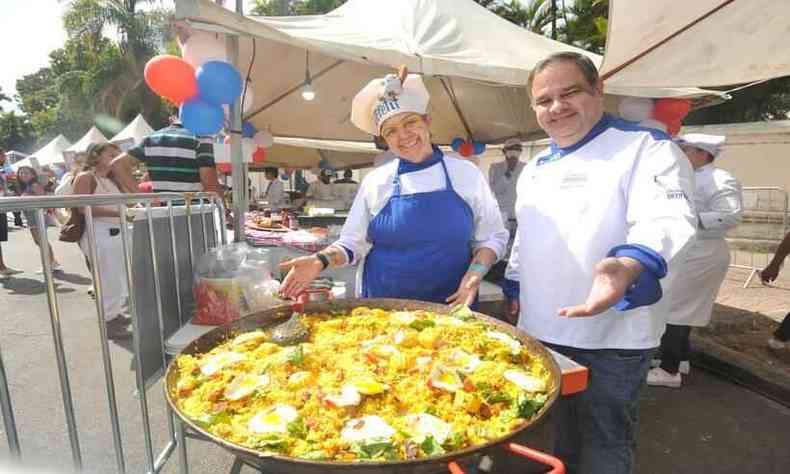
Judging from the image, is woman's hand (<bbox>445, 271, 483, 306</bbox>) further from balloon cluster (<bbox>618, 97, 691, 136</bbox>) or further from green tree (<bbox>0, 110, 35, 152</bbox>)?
green tree (<bbox>0, 110, 35, 152</bbox>)

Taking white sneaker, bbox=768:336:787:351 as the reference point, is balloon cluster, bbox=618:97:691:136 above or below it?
above

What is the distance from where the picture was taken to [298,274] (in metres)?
1.98

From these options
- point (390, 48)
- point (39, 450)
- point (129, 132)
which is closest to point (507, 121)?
point (390, 48)

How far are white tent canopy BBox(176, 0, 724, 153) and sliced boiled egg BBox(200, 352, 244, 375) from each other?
222 cm

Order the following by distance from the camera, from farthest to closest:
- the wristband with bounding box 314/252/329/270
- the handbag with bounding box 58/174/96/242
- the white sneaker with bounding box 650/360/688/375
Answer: the handbag with bounding box 58/174/96/242
the white sneaker with bounding box 650/360/688/375
the wristband with bounding box 314/252/329/270

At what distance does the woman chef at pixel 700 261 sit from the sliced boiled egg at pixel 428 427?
352 centimetres

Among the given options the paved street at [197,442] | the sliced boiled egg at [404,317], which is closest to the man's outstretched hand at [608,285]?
the sliced boiled egg at [404,317]

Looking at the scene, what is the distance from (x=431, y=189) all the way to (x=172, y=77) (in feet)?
7.37

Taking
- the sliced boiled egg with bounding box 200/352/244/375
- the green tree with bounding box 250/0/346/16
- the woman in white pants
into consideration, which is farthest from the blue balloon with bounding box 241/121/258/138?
the green tree with bounding box 250/0/346/16

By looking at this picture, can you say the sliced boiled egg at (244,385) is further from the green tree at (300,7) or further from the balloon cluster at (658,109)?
the green tree at (300,7)

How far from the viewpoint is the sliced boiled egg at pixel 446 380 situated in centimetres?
128

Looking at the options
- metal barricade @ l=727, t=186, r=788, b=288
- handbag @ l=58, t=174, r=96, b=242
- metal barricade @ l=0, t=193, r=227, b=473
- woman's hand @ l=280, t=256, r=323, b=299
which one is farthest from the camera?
metal barricade @ l=727, t=186, r=788, b=288

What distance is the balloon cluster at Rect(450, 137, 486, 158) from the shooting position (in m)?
8.00

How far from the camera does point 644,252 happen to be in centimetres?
134
